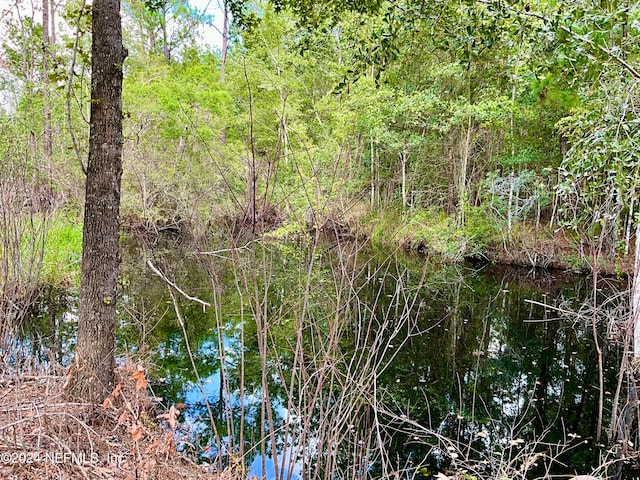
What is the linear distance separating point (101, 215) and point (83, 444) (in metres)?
1.39

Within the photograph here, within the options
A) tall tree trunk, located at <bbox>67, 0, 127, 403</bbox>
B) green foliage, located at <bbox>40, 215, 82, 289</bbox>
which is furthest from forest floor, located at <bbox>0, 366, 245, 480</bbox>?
green foliage, located at <bbox>40, 215, 82, 289</bbox>

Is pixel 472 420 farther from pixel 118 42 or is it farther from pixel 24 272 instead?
pixel 24 272

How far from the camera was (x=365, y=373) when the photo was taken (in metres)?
2.40

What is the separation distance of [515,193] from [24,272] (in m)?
12.1

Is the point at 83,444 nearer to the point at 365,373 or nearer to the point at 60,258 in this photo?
the point at 365,373

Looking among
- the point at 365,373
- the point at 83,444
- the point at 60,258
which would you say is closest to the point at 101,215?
the point at 83,444

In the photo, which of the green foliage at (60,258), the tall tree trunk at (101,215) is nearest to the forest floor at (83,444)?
the tall tree trunk at (101,215)

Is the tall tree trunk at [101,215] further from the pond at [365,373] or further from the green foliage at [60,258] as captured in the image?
the green foliage at [60,258]

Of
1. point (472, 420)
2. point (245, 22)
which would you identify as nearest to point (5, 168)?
point (245, 22)

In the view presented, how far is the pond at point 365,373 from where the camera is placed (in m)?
2.25

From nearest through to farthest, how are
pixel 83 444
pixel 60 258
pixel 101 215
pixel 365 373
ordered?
pixel 365 373 < pixel 83 444 < pixel 101 215 < pixel 60 258


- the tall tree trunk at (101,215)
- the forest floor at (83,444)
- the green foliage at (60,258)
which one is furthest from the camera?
the green foliage at (60,258)

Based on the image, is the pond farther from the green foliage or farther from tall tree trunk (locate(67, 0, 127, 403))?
the green foliage

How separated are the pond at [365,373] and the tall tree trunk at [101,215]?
0.42 metres
